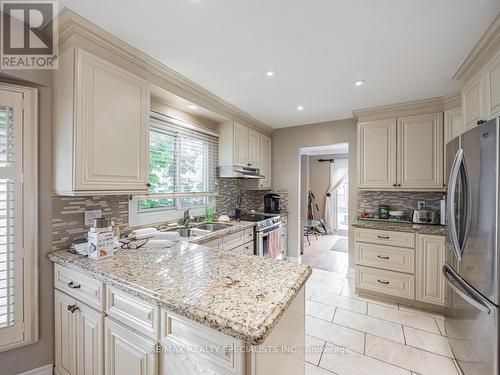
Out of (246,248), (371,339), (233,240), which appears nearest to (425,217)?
(371,339)

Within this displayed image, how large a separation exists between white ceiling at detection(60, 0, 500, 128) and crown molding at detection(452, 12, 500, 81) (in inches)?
1.7

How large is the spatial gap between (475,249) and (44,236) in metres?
2.84

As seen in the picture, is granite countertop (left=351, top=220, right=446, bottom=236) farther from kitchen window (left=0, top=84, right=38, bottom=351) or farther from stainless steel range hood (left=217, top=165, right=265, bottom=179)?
kitchen window (left=0, top=84, right=38, bottom=351)

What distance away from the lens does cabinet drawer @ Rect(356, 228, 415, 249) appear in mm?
2568

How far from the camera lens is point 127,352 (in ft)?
3.66

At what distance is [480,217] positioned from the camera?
1394 mm

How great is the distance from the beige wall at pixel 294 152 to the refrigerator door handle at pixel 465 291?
7.30 feet

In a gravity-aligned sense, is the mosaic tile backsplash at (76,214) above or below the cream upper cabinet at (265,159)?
below

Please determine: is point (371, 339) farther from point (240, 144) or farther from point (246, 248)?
point (240, 144)

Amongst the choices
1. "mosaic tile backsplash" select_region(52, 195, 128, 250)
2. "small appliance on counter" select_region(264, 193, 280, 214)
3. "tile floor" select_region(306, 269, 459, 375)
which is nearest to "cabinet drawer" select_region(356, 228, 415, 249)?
"tile floor" select_region(306, 269, 459, 375)

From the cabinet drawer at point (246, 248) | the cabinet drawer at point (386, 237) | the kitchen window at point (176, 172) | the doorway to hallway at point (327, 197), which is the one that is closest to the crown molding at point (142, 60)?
the kitchen window at point (176, 172)

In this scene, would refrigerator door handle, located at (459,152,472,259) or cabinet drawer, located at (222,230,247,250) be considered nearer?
refrigerator door handle, located at (459,152,472,259)

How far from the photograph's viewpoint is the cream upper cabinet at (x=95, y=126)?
1453 mm

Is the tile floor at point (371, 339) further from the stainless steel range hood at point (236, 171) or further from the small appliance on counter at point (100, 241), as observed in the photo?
the stainless steel range hood at point (236, 171)
